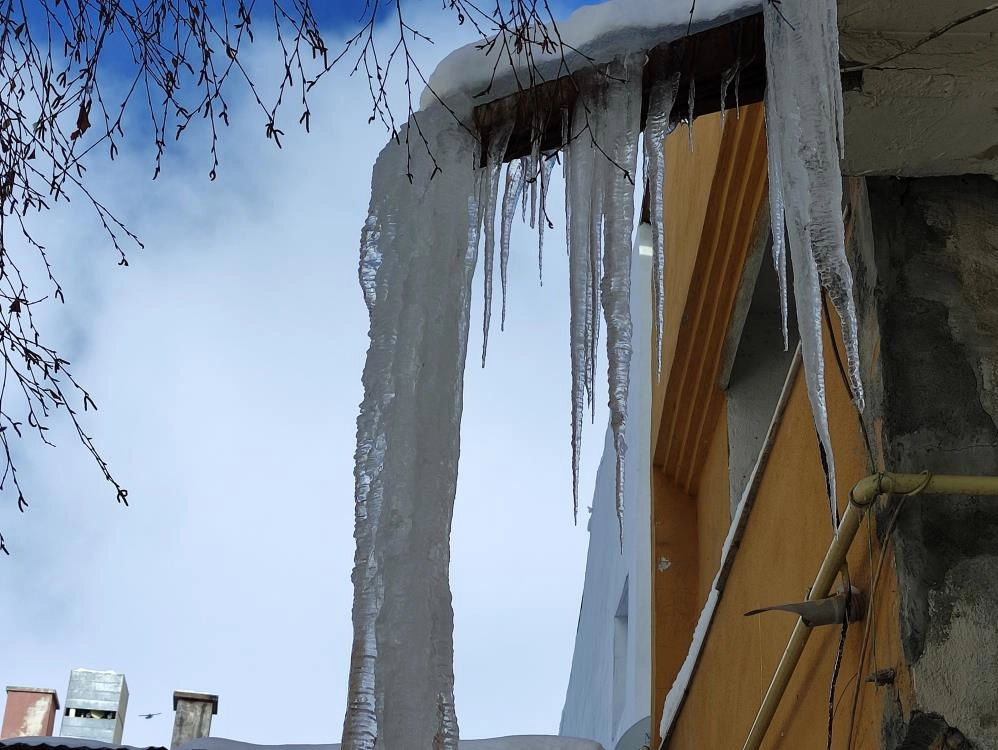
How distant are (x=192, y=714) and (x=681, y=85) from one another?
10079 mm

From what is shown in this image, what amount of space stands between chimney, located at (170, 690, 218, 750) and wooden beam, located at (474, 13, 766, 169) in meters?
9.80

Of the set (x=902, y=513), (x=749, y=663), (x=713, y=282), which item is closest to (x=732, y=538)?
(x=749, y=663)

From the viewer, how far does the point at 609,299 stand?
2.48 metres

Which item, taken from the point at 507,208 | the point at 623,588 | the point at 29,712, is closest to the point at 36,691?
the point at 29,712

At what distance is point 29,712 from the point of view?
13.1m

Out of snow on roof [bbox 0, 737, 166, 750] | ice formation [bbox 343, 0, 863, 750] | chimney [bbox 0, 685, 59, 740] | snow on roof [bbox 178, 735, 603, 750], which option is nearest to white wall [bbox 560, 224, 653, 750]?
snow on roof [bbox 178, 735, 603, 750]

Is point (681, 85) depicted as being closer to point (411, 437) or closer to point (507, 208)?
point (507, 208)

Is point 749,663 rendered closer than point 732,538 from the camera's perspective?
Yes

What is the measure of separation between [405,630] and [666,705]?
353 centimetres

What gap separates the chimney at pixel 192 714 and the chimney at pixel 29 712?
7.74 ft

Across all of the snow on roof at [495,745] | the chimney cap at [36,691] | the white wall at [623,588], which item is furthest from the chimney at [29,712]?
the snow on roof at [495,745]

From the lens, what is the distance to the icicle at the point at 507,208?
2705 mm

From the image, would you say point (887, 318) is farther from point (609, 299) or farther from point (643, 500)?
point (643, 500)

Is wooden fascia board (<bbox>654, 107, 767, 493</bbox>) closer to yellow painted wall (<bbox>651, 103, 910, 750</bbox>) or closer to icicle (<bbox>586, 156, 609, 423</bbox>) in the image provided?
yellow painted wall (<bbox>651, 103, 910, 750</bbox>)
